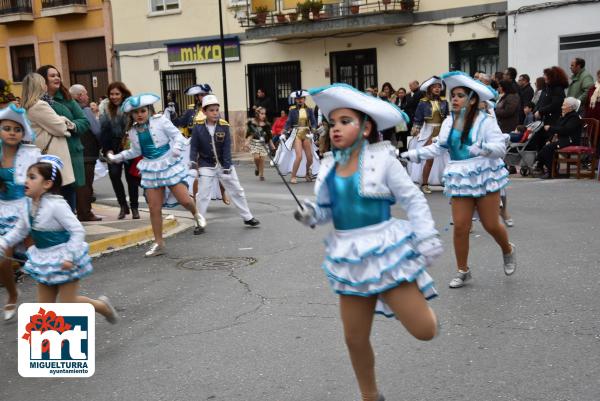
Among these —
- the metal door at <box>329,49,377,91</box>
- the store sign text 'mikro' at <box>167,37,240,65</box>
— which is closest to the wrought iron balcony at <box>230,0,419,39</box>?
the store sign text 'mikro' at <box>167,37,240,65</box>

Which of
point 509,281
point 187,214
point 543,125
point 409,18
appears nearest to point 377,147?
point 509,281

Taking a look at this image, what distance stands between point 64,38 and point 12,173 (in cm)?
2479

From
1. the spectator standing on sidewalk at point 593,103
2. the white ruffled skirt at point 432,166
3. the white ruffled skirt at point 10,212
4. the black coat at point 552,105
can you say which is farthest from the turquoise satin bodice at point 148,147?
→ the spectator standing on sidewalk at point 593,103

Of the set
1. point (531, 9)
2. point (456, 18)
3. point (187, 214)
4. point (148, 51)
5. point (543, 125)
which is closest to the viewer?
point (187, 214)

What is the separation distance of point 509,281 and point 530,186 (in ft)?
22.1

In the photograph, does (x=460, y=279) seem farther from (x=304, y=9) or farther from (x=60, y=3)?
(x=60, y=3)

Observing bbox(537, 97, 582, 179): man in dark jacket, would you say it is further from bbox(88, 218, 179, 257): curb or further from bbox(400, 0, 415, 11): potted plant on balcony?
bbox(400, 0, 415, 11): potted plant on balcony

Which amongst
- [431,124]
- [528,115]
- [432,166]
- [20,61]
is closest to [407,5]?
[528,115]

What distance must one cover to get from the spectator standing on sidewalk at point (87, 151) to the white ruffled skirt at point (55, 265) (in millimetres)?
5256

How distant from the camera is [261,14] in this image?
77.1ft

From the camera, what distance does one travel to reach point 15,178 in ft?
20.4

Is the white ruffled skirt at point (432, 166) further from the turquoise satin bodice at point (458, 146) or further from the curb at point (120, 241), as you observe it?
the turquoise satin bodice at point (458, 146)

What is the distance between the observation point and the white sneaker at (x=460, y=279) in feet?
21.3

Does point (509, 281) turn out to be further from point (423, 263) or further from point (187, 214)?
point (187, 214)
